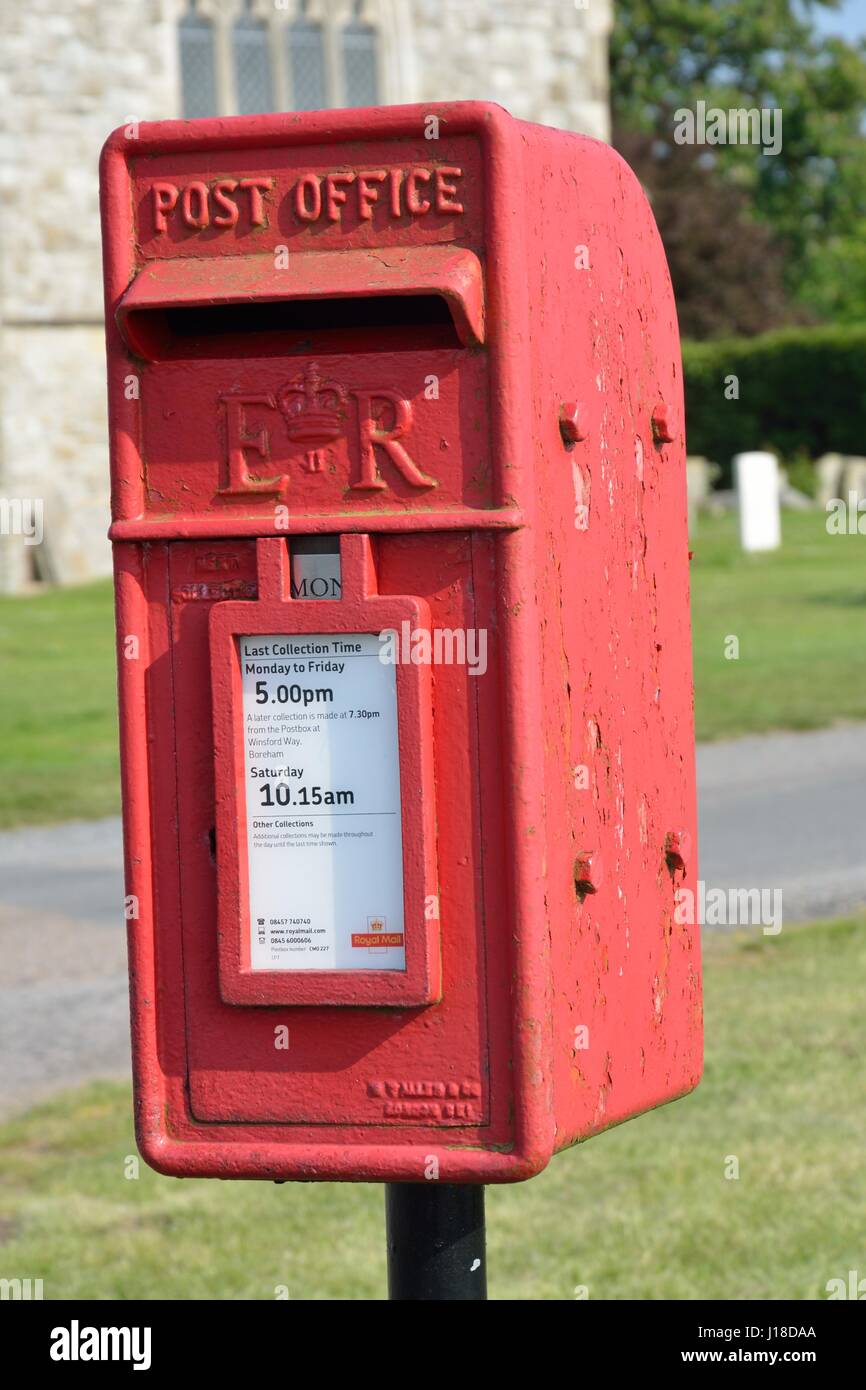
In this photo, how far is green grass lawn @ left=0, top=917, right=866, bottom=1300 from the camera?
4273 mm

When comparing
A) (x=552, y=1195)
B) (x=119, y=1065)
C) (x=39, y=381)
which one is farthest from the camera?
(x=39, y=381)

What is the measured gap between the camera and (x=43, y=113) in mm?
23359

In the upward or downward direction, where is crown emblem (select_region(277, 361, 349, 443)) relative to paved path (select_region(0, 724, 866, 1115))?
upward

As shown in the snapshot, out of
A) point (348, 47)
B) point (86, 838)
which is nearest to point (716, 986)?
point (86, 838)

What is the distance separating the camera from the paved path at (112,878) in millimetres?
6270

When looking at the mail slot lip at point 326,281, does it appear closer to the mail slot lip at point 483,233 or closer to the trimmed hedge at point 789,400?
the mail slot lip at point 483,233

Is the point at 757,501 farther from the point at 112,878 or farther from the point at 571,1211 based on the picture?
the point at 571,1211

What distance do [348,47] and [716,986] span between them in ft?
68.2

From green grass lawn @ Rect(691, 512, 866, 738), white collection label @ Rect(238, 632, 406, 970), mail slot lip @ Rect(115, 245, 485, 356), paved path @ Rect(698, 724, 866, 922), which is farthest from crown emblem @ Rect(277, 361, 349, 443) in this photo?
green grass lawn @ Rect(691, 512, 866, 738)

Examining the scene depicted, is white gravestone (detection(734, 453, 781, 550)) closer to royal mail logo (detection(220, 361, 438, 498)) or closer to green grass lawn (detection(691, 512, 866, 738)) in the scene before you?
green grass lawn (detection(691, 512, 866, 738))

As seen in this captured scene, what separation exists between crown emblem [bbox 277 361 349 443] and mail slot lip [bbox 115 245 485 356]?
0.35 feet

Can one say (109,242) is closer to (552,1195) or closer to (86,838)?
(552,1195)

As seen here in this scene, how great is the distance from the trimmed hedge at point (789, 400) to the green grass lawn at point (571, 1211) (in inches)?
1143

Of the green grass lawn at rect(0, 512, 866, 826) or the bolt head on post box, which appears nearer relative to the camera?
the bolt head on post box
